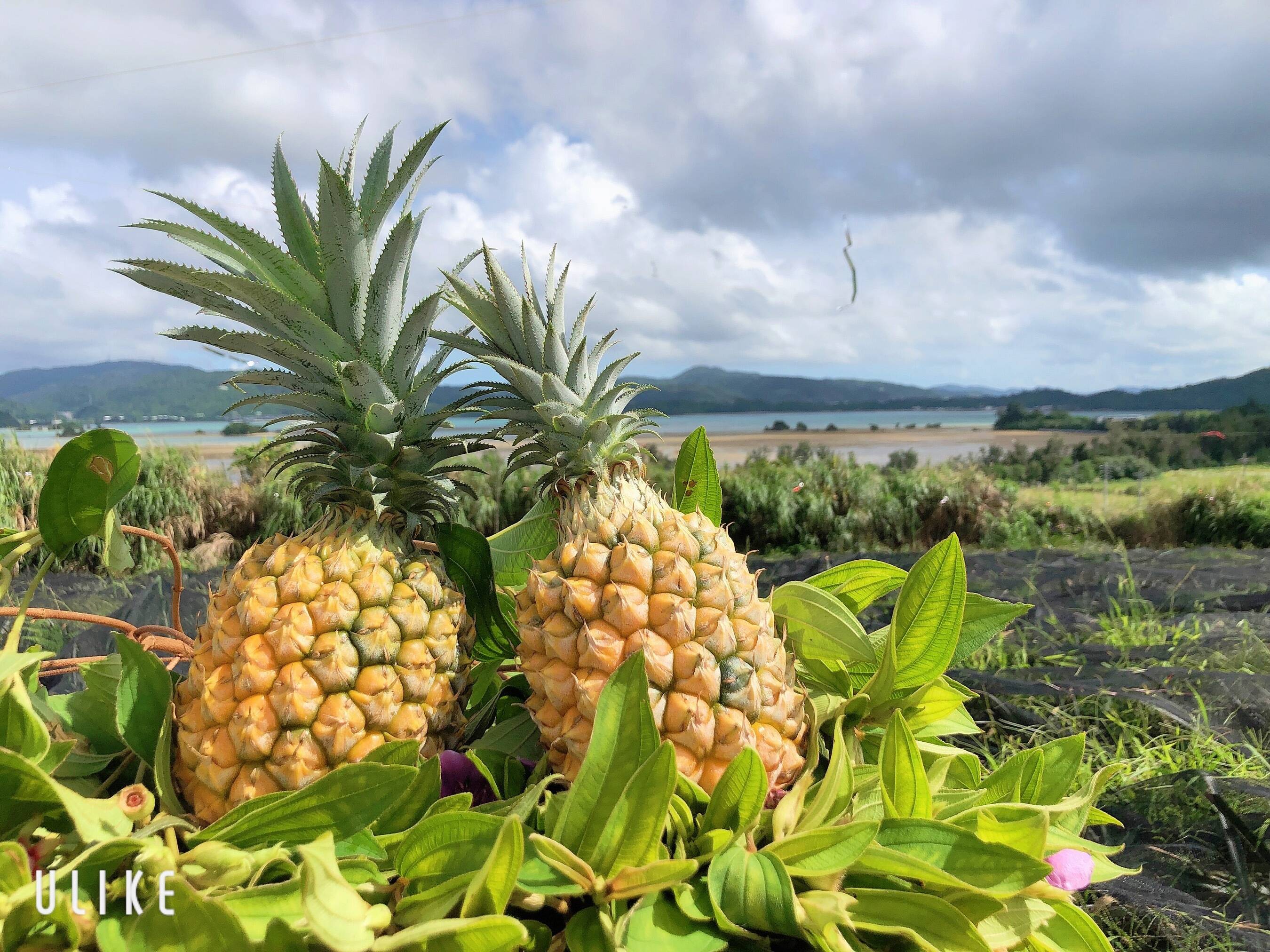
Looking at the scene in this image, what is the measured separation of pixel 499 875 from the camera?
0.70m

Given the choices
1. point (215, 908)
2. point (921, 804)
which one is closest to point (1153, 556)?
point (921, 804)

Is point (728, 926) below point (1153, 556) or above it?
above

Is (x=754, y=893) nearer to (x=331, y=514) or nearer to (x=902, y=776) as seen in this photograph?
(x=902, y=776)

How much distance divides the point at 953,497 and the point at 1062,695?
429 cm

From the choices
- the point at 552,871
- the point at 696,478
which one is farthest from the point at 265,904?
the point at 696,478

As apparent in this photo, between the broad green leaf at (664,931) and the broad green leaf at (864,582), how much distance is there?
1.89 ft

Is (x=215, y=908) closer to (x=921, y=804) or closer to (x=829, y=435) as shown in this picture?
(x=921, y=804)

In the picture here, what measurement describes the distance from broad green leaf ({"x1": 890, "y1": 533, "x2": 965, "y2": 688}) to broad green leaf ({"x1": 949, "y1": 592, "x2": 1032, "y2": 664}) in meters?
0.09

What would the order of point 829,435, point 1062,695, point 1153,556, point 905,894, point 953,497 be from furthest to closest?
point 829,435 < point 953,497 < point 1153,556 < point 1062,695 < point 905,894

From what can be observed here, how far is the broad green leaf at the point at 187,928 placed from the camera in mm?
664

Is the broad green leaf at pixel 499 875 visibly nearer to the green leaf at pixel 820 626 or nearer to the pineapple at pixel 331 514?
the pineapple at pixel 331 514

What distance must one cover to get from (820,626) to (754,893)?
0.40 metres

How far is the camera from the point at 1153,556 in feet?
14.9

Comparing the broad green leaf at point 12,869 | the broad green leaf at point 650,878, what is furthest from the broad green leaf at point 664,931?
the broad green leaf at point 12,869
